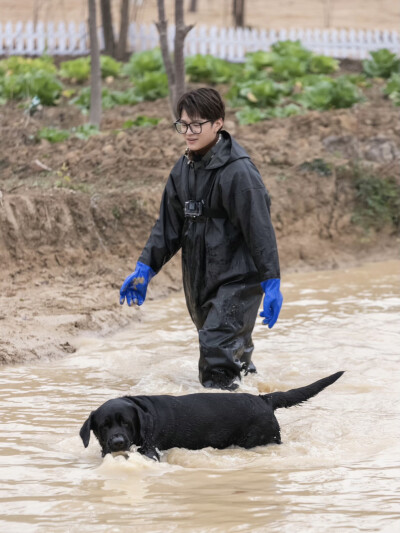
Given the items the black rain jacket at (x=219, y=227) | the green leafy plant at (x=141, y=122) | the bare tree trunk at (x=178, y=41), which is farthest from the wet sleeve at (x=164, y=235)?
the bare tree trunk at (x=178, y=41)

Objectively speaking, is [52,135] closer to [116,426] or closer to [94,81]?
[94,81]

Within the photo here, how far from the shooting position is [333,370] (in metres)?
6.27

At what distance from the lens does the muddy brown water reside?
3621 millimetres

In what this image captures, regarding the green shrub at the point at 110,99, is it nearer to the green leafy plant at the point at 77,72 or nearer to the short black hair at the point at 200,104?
the green leafy plant at the point at 77,72

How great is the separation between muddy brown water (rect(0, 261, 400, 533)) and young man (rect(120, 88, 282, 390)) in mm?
418

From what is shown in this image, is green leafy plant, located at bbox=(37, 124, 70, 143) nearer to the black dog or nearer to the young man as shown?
the young man

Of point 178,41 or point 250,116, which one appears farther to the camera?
point 250,116

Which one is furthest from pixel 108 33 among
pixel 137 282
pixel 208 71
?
pixel 137 282

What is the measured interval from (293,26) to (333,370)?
23.2 meters

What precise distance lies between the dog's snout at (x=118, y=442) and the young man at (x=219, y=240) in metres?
1.38

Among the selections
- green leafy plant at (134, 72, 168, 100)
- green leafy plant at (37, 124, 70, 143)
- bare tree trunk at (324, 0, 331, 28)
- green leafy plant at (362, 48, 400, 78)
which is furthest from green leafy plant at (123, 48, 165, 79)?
bare tree trunk at (324, 0, 331, 28)

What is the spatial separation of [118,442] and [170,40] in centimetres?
1504

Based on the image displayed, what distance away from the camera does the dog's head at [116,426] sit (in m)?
4.06

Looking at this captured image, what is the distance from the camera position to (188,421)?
438cm
